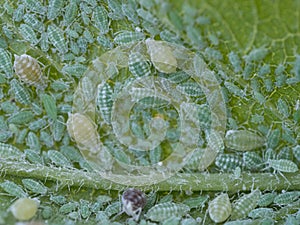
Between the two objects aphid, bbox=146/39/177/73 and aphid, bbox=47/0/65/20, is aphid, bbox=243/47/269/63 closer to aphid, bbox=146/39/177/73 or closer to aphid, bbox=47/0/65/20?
aphid, bbox=146/39/177/73

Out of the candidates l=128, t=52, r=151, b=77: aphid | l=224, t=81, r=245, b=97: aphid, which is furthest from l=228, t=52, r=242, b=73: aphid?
l=128, t=52, r=151, b=77: aphid

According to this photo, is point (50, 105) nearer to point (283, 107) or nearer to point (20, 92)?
point (20, 92)

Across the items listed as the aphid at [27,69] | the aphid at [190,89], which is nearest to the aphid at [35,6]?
the aphid at [27,69]

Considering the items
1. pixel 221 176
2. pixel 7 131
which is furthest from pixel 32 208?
pixel 221 176

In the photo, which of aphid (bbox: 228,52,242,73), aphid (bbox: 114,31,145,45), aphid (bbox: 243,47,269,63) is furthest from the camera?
aphid (bbox: 114,31,145,45)

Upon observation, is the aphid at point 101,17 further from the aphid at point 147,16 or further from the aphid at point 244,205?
the aphid at point 244,205

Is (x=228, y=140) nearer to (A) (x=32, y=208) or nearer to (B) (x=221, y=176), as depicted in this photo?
(B) (x=221, y=176)

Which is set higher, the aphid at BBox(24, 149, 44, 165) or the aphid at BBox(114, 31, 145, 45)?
the aphid at BBox(114, 31, 145, 45)
